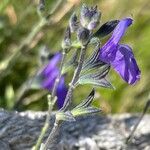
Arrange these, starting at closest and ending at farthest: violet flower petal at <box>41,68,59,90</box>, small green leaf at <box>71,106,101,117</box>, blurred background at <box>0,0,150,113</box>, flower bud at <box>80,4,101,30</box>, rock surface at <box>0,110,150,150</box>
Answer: flower bud at <box>80,4,101,30</box>
small green leaf at <box>71,106,101,117</box>
rock surface at <box>0,110,150,150</box>
violet flower petal at <box>41,68,59,90</box>
blurred background at <box>0,0,150,113</box>

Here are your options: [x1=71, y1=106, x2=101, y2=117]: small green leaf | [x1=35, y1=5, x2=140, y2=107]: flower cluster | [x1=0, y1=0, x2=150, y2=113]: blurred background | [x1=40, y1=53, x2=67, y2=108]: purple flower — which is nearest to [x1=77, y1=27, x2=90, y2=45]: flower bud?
[x1=35, y1=5, x2=140, y2=107]: flower cluster

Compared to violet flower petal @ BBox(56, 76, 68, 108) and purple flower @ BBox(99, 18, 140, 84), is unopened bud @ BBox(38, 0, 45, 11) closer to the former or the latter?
violet flower petal @ BBox(56, 76, 68, 108)

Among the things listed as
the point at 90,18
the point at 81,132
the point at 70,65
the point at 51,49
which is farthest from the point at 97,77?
the point at 51,49

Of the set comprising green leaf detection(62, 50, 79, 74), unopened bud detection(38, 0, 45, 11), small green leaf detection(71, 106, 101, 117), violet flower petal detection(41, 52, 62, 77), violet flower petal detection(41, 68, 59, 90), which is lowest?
small green leaf detection(71, 106, 101, 117)

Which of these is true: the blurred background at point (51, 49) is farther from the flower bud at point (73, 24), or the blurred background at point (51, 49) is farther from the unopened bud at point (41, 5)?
the flower bud at point (73, 24)

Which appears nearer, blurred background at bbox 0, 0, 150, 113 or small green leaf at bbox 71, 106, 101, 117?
small green leaf at bbox 71, 106, 101, 117

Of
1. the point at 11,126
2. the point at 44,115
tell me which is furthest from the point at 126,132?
the point at 11,126

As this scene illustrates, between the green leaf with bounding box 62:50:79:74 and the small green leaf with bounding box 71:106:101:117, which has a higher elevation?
the green leaf with bounding box 62:50:79:74

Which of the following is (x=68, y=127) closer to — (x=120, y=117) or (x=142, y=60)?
(x=120, y=117)

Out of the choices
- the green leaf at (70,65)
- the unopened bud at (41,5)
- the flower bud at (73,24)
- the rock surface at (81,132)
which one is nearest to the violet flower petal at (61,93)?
the rock surface at (81,132)
